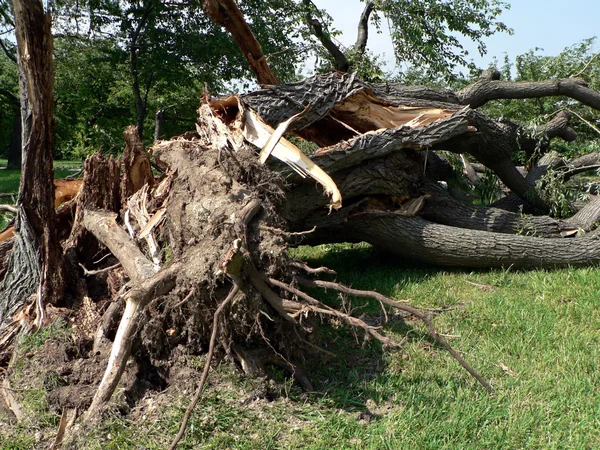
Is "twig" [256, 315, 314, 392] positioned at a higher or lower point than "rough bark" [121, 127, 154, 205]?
lower

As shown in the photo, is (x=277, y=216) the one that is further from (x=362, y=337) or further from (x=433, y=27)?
(x=433, y=27)

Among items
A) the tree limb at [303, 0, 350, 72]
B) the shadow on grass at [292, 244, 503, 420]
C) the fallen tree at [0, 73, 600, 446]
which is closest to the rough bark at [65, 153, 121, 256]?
the fallen tree at [0, 73, 600, 446]

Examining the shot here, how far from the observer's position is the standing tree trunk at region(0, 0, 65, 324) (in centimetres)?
405

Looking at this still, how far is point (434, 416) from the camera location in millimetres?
3248

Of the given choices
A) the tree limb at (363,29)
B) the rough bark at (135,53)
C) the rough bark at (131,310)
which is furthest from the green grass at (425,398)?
the tree limb at (363,29)

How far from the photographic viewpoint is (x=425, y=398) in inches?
134

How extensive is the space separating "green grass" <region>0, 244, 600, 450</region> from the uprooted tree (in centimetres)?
19

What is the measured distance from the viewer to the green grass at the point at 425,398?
3.01 m

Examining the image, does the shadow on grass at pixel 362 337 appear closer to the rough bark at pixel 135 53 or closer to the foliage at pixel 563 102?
the foliage at pixel 563 102

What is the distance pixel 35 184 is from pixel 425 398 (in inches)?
128

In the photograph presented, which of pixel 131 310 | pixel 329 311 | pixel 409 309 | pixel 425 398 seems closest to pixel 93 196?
pixel 131 310

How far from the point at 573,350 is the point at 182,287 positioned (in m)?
2.80

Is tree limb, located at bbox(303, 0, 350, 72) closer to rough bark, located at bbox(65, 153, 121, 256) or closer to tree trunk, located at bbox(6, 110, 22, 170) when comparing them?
rough bark, located at bbox(65, 153, 121, 256)

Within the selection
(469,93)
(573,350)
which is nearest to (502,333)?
(573,350)
